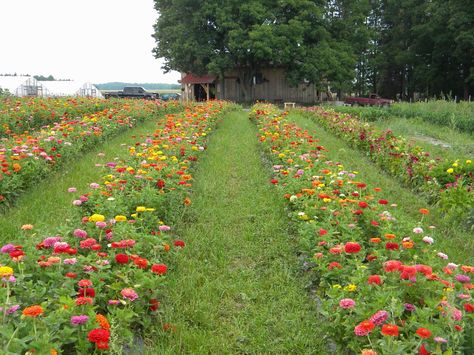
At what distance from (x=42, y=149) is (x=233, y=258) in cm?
399

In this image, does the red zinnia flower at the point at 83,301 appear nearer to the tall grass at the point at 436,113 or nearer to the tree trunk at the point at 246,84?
the tall grass at the point at 436,113

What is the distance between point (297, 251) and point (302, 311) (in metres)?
1.13

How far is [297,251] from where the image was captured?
4707 millimetres

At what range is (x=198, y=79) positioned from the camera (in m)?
39.2

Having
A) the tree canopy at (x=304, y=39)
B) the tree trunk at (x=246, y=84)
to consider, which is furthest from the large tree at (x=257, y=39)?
the tree trunk at (x=246, y=84)

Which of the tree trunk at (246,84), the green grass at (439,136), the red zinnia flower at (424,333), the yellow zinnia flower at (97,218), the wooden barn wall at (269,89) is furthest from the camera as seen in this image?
the wooden barn wall at (269,89)

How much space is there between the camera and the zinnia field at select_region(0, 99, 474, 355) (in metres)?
2.45

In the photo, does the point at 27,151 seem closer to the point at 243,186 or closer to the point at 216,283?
the point at 243,186

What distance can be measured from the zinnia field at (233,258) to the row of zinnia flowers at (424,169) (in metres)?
0.03

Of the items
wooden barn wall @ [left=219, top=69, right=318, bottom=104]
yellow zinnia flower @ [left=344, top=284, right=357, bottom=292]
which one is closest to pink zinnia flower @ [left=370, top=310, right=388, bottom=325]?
yellow zinnia flower @ [left=344, top=284, right=357, bottom=292]

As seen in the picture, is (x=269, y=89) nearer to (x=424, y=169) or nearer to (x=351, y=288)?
(x=424, y=169)

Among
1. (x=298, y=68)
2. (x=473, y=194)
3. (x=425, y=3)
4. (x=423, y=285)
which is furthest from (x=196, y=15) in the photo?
(x=423, y=285)

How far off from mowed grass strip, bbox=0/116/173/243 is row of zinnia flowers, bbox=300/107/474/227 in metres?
4.50

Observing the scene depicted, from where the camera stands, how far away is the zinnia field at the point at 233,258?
8.05 ft
